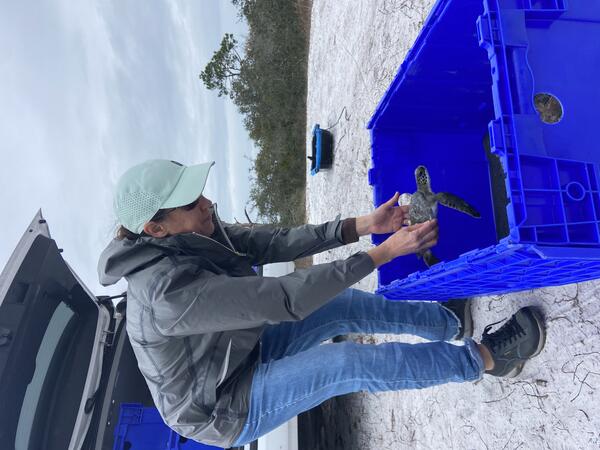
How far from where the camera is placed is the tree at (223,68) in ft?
30.2

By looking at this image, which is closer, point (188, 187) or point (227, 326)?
point (227, 326)

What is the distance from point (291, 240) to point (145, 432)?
1.47 m

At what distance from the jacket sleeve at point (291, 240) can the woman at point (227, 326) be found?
0.47ft

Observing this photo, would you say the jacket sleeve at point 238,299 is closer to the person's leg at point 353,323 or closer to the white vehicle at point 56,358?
the person's leg at point 353,323

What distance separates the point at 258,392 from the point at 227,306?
0.49 meters

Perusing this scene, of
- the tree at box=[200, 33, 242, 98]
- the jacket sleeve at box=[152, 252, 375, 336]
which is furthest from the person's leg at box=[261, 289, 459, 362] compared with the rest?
the tree at box=[200, 33, 242, 98]

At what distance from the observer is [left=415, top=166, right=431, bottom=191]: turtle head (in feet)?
6.70

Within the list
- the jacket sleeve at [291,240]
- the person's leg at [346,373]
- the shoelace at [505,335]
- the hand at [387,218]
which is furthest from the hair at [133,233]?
the shoelace at [505,335]

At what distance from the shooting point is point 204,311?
139 cm

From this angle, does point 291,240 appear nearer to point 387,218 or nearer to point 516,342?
point 387,218

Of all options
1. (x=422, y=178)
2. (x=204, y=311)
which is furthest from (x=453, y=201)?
(x=204, y=311)

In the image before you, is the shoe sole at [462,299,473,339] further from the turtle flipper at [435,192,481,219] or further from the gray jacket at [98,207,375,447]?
the gray jacket at [98,207,375,447]

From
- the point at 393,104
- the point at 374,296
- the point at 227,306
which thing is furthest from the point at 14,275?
the point at 393,104

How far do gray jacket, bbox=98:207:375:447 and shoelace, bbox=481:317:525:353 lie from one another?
64 cm
